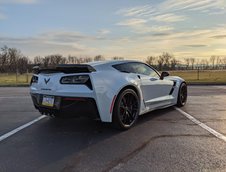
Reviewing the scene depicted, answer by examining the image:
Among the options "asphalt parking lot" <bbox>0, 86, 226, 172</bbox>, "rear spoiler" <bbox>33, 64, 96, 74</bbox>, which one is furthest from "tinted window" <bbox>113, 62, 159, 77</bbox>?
"asphalt parking lot" <bbox>0, 86, 226, 172</bbox>

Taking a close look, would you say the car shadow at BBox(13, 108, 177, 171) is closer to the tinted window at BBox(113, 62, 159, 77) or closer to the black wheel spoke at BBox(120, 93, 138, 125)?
the black wheel spoke at BBox(120, 93, 138, 125)

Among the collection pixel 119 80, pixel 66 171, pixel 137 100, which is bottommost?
pixel 66 171

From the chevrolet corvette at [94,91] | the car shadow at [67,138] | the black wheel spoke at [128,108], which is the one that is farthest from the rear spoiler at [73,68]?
the car shadow at [67,138]

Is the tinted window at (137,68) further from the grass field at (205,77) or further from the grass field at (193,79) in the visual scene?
the grass field at (205,77)

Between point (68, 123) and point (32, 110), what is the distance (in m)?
2.21

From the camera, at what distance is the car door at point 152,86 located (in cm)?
638

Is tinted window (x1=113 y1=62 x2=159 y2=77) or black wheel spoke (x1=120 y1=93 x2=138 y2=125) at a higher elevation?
tinted window (x1=113 y1=62 x2=159 y2=77)

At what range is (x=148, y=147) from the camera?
4496 mm

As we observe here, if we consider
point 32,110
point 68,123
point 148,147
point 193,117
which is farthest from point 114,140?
point 32,110

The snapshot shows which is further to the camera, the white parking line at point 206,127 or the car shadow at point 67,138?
the white parking line at point 206,127

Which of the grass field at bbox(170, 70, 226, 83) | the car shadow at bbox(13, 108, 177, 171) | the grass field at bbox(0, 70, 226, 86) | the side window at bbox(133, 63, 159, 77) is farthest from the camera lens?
the grass field at bbox(0, 70, 226, 86)

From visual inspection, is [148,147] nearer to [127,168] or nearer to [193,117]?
[127,168]

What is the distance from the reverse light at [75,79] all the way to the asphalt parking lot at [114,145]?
0.96 metres

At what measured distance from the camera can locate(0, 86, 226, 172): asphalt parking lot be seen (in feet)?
12.3
